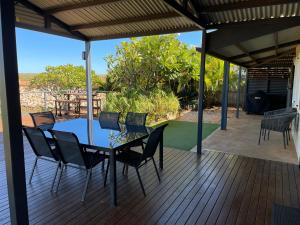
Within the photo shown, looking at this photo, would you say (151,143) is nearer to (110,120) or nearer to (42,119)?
(110,120)

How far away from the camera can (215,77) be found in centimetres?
1098

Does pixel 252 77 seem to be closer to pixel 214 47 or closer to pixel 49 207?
pixel 214 47

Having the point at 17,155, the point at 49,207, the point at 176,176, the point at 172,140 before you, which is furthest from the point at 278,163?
the point at 17,155

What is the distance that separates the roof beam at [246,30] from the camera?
3623 mm

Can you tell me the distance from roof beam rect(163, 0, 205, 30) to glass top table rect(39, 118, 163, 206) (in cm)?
183

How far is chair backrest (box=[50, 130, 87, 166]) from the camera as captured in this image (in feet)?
9.11

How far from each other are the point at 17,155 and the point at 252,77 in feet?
35.5

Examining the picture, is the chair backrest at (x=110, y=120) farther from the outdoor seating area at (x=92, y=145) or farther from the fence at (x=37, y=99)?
the fence at (x=37, y=99)

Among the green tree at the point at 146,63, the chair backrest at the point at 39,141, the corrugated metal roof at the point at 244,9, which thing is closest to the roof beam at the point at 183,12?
the corrugated metal roof at the point at 244,9


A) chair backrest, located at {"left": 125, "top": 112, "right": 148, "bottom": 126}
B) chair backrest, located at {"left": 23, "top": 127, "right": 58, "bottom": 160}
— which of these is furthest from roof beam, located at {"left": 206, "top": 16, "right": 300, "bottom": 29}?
chair backrest, located at {"left": 23, "top": 127, "right": 58, "bottom": 160}

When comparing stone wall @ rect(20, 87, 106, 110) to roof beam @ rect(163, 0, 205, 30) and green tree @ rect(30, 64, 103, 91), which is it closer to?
green tree @ rect(30, 64, 103, 91)

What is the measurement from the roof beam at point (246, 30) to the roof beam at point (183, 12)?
1.17 ft

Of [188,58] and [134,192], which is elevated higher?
[188,58]

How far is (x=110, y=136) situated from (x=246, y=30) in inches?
114
